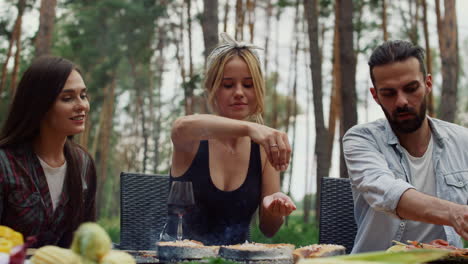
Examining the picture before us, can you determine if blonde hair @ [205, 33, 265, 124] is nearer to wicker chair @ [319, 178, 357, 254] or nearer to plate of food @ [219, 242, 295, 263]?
wicker chair @ [319, 178, 357, 254]

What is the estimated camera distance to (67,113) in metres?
2.46

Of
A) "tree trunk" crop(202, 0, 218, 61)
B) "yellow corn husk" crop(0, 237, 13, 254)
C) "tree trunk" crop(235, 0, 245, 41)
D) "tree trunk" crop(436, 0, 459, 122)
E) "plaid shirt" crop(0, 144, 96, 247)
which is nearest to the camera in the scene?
"yellow corn husk" crop(0, 237, 13, 254)

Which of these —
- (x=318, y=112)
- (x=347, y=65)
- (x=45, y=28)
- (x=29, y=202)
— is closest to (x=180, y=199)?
(x=29, y=202)

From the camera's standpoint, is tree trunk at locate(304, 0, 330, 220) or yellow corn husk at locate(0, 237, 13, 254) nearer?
yellow corn husk at locate(0, 237, 13, 254)

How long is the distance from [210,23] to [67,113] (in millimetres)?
5093

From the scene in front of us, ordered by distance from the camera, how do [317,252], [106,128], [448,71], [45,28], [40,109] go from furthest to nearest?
[106,128] < [448,71] < [45,28] < [40,109] < [317,252]

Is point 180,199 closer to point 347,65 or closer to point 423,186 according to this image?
point 423,186

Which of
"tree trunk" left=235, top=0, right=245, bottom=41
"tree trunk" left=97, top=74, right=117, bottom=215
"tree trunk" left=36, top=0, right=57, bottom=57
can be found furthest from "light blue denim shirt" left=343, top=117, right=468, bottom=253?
"tree trunk" left=97, top=74, right=117, bottom=215

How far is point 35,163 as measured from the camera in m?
2.45

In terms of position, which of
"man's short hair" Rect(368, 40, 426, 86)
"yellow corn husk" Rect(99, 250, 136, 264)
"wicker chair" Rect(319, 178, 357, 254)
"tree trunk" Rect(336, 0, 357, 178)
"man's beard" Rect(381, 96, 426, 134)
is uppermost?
"tree trunk" Rect(336, 0, 357, 178)

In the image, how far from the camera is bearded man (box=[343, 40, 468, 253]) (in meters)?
2.48

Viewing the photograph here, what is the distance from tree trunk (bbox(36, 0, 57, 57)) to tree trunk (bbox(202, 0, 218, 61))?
2238mm

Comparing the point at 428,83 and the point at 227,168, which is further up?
the point at 428,83

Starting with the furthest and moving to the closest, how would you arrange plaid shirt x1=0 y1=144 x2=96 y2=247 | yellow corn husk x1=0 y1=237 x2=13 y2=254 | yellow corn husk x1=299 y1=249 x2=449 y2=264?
plaid shirt x1=0 y1=144 x2=96 y2=247, yellow corn husk x1=0 y1=237 x2=13 y2=254, yellow corn husk x1=299 y1=249 x2=449 y2=264
